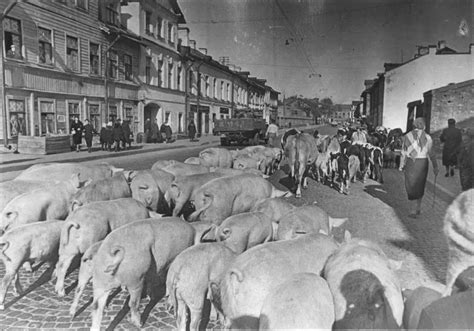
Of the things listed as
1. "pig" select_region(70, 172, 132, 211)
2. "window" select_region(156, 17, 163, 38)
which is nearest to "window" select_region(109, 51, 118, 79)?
"window" select_region(156, 17, 163, 38)

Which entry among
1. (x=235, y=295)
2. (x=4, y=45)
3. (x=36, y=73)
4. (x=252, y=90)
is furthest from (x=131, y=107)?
(x=252, y=90)

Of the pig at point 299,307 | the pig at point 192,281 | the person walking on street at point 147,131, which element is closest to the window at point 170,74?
the person walking on street at point 147,131

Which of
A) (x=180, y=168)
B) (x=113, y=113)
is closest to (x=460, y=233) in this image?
(x=180, y=168)

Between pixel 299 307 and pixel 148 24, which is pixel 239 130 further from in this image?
pixel 299 307

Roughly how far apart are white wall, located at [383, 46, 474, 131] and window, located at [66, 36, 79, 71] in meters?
26.9

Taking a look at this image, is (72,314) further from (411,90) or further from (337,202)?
(411,90)

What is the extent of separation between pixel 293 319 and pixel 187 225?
2.65 metres

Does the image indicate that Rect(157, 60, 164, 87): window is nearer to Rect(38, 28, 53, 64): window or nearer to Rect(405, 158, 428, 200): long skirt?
Rect(38, 28, 53, 64): window

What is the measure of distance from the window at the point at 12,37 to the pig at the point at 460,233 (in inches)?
798

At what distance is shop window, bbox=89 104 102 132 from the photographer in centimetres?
2512

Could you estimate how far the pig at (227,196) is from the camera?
6.93 meters

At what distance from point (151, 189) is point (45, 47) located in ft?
55.5

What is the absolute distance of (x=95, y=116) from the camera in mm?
25594

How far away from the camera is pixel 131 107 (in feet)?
98.2
